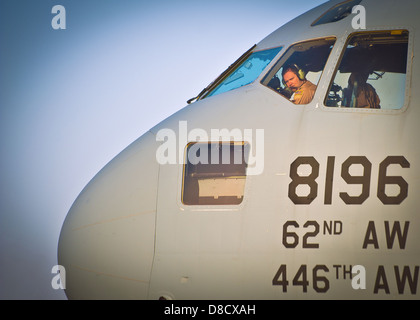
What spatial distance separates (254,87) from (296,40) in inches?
37.3

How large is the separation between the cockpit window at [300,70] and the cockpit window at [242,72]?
0.78 feet

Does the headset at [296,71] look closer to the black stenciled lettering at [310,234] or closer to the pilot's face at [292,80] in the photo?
the pilot's face at [292,80]

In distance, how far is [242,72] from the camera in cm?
707

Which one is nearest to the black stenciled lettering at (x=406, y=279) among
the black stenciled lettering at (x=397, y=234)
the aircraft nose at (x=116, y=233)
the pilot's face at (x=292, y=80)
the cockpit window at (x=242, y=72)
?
the black stenciled lettering at (x=397, y=234)

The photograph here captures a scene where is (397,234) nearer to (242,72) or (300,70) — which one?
(300,70)

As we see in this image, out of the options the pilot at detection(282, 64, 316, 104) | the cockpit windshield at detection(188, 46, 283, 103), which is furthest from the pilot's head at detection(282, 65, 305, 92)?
the cockpit windshield at detection(188, 46, 283, 103)

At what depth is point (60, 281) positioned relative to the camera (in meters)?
6.30

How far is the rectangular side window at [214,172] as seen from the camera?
593cm

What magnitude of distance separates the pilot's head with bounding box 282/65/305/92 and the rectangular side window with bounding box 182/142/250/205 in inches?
42.3
